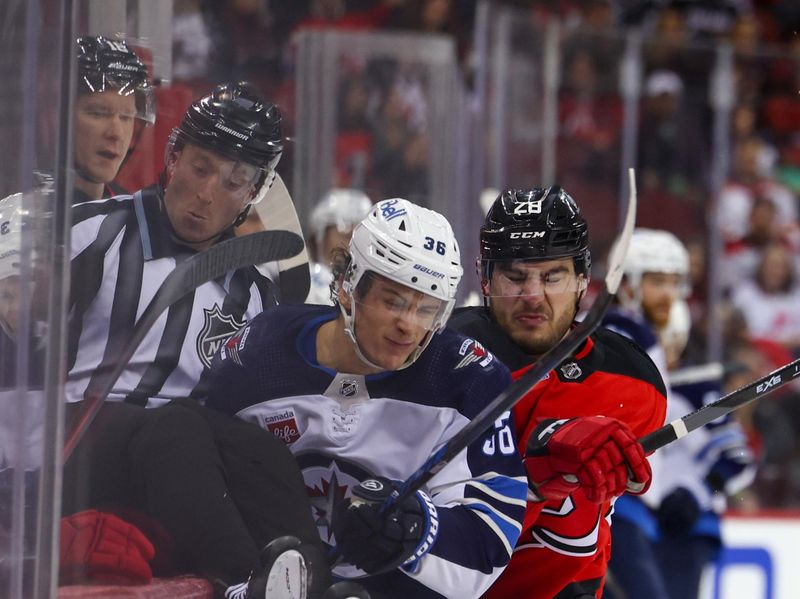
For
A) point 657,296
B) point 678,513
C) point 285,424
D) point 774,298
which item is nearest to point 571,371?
point 285,424

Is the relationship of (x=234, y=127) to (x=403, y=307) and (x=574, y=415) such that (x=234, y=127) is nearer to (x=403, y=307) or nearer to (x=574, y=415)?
(x=403, y=307)

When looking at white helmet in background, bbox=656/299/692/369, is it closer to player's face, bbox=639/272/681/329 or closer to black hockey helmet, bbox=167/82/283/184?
player's face, bbox=639/272/681/329

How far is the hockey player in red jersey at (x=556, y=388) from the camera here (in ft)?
5.64

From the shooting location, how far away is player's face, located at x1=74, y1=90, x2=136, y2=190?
1484 millimetres

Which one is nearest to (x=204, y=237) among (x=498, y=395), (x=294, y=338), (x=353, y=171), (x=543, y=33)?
(x=294, y=338)

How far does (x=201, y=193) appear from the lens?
5.26ft

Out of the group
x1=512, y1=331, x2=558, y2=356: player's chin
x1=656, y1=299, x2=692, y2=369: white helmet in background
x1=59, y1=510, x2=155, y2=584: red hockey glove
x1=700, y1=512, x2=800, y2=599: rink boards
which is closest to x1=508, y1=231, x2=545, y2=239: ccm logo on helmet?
x1=512, y1=331, x2=558, y2=356: player's chin

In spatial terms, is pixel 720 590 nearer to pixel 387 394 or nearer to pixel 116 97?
pixel 387 394

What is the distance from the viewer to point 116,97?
1.53 meters

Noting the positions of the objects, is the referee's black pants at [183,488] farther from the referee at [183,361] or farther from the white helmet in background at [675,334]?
the white helmet in background at [675,334]

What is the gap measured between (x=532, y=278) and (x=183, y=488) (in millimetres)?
546

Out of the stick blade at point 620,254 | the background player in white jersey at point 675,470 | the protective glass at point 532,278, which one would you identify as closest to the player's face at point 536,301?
the protective glass at point 532,278

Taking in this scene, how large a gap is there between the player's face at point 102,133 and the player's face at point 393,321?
13.5 inches

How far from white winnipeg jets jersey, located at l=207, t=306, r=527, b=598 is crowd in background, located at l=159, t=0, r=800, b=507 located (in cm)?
55
